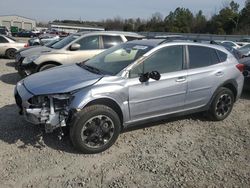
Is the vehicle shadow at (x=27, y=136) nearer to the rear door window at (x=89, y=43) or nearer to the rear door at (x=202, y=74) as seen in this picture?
the rear door at (x=202, y=74)

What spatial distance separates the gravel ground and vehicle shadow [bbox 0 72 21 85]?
359 cm

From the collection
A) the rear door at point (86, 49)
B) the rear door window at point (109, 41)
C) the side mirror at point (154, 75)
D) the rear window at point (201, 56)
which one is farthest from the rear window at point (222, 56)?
the rear door at point (86, 49)

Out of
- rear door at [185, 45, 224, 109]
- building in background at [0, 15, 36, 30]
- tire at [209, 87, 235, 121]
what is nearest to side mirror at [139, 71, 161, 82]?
rear door at [185, 45, 224, 109]

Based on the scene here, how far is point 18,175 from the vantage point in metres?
3.81

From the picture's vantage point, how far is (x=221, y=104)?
602 cm

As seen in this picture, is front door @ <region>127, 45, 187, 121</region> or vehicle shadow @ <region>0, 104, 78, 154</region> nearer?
vehicle shadow @ <region>0, 104, 78, 154</region>

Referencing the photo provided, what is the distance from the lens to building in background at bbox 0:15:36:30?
90387 millimetres

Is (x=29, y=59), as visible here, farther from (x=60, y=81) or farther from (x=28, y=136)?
(x=60, y=81)

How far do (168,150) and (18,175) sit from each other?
2.25 meters

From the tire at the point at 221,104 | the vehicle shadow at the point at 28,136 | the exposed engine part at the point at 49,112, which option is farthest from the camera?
the tire at the point at 221,104

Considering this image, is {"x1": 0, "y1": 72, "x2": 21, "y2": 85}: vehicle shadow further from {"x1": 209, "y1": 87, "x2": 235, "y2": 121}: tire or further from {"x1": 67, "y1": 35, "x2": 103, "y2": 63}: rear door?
{"x1": 209, "y1": 87, "x2": 235, "y2": 121}: tire

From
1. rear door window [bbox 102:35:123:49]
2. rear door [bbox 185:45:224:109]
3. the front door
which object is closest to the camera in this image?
the front door

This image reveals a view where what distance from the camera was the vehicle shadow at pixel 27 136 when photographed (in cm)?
459

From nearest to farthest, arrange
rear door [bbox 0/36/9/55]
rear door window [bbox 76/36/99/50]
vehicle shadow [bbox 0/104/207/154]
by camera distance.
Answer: vehicle shadow [bbox 0/104/207/154], rear door window [bbox 76/36/99/50], rear door [bbox 0/36/9/55]
